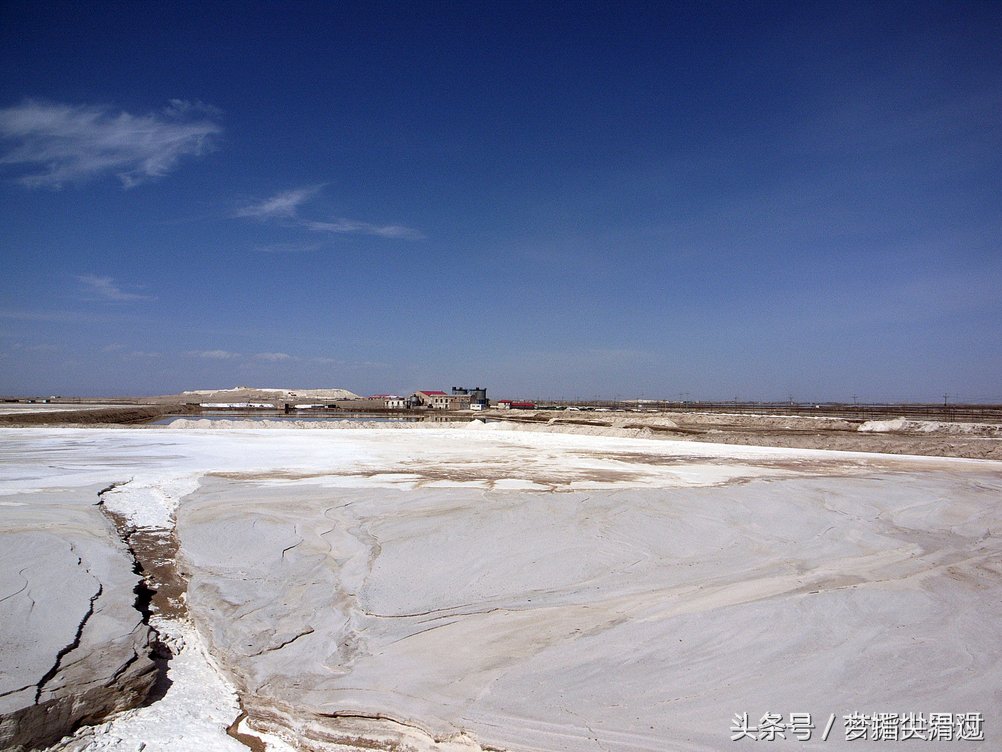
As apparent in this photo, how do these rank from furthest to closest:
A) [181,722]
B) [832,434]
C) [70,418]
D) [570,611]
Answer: [70,418], [832,434], [570,611], [181,722]

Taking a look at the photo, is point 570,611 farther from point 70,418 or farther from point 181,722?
point 70,418

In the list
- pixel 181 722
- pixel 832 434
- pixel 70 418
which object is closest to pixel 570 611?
pixel 181 722

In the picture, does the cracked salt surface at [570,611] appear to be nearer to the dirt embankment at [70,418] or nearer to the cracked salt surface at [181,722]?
the cracked salt surface at [181,722]

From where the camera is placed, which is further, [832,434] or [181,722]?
[832,434]

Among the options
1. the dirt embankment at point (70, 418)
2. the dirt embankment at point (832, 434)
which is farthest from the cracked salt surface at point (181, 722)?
the dirt embankment at point (70, 418)

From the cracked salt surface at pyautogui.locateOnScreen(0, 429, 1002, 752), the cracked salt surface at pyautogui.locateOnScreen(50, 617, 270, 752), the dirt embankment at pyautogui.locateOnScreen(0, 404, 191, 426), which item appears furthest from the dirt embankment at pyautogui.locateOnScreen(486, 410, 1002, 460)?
the dirt embankment at pyautogui.locateOnScreen(0, 404, 191, 426)

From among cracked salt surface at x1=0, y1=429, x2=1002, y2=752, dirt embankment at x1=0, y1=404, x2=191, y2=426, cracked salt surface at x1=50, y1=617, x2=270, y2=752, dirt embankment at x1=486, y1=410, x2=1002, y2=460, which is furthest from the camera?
dirt embankment at x1=0, y1=404, x2=191, y2=426

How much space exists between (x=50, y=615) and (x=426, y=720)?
3.80m

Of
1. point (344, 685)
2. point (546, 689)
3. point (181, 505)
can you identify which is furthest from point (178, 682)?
point (181, 505)

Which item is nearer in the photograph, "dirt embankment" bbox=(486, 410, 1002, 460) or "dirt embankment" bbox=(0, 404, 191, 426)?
"dirt embankment" bbox=(486, 410, 1002, 460)

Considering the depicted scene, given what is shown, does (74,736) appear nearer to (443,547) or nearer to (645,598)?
(443,547)

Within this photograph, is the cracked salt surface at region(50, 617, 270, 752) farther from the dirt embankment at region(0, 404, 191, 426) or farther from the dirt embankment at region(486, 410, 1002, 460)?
the dirt embankment at region(0, 404, 191, 426)

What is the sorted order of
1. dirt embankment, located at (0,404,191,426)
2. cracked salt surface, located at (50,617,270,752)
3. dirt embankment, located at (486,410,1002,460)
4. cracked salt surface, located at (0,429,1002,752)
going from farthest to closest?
dirt embankment, located at (0,404,191,426)
dirt embankment, located at (486,410,1002,460)
cracked salt surface, located at (0,429,1002,752)
cracked salt surface, located at (50,617,270,752)

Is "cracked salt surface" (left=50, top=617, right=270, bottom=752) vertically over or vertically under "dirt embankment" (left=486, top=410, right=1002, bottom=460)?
under
